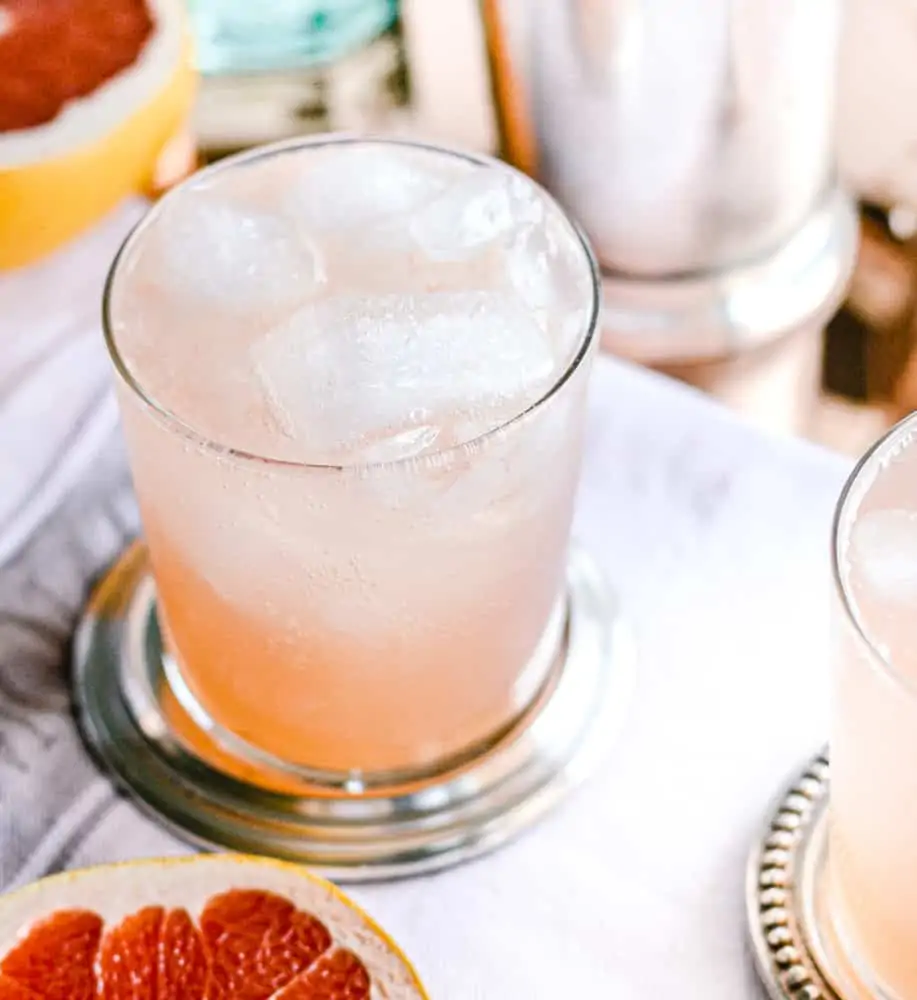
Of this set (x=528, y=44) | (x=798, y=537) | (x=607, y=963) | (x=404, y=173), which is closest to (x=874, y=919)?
(x=607, y=963)

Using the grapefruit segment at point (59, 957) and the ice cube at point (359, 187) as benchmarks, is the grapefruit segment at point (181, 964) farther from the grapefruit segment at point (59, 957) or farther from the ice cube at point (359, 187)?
the ice cube at point (359, 187)

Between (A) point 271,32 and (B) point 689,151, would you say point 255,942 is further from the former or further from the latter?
(A) point 271,32

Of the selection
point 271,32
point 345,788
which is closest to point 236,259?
point 345,788

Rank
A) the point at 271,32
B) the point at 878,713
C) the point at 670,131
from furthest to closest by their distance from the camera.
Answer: the point at 271,32 < the point at 670,131 < the point at 878,713

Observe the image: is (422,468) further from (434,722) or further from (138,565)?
(138,565)

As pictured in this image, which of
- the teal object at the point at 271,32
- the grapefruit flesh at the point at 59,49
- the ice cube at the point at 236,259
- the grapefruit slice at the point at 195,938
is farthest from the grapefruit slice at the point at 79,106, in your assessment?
the grapefruit slice at the point at 195,938
